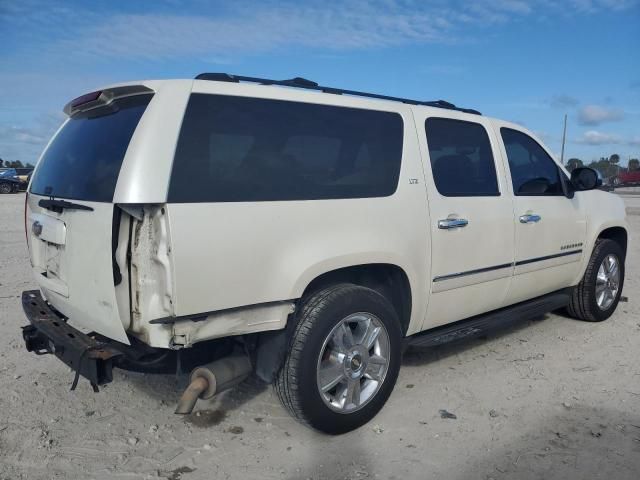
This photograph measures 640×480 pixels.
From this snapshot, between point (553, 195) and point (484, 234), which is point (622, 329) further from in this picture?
point (484, 234)

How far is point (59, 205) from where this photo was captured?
281 centimetres

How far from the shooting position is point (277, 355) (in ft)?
9.35

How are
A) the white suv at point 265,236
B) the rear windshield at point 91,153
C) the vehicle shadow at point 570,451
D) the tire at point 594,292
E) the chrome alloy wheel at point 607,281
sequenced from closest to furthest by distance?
the white suv at point 265,236 → the rear windshield at point 91,153 → the vehicle shadow at point 570,451 → the tire at point 594,292 → the chrome alloy wheel at point 607,281

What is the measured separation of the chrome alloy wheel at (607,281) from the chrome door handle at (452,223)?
2456 mm

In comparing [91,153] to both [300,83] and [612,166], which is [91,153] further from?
[612,166]

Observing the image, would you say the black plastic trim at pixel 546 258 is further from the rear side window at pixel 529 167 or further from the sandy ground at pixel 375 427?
the sandy ground at pixel 375 427

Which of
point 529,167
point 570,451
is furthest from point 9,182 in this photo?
point 570,451

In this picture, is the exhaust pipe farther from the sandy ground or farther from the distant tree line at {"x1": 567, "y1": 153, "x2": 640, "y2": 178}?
the distant tree line at {"x1": 567, "y1": 153, "x2": 640, "y2": 178}

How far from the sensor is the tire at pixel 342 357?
2.85 m

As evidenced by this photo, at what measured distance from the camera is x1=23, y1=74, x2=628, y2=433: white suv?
249cm

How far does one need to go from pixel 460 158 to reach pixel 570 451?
6.72 feet

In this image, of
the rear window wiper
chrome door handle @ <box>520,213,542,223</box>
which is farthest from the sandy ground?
the rear window wiper

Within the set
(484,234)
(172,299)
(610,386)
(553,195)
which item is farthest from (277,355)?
(553,195)

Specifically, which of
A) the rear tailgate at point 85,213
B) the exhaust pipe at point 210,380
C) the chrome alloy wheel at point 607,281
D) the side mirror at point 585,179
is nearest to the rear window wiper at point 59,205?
the rear tailgate at point 85,213
